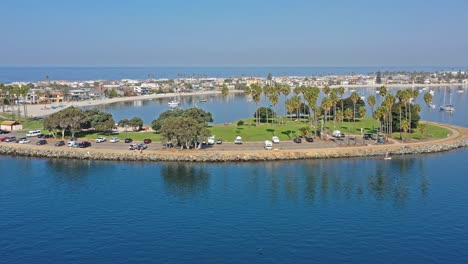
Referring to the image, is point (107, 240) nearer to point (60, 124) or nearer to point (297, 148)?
point (297, 148)

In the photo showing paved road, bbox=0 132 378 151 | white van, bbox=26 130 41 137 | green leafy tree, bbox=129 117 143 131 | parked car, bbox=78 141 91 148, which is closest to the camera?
paved road, bbox=0 132 378 151

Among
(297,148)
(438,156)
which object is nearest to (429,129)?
(438,156)

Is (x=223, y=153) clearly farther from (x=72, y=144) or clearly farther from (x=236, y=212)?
(x=72, y=144)

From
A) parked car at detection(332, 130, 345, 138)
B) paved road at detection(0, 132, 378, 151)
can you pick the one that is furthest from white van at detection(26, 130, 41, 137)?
parked car at detection(332, 130, 345, 138)

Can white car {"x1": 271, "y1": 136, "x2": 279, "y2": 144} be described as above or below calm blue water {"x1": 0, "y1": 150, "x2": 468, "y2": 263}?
above

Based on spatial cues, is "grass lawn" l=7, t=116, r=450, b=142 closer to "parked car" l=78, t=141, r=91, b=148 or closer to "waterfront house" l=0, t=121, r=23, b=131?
"waterfront house" l=0, t=121, r=23, b=131

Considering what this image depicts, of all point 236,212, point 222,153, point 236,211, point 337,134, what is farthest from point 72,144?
point 337,134

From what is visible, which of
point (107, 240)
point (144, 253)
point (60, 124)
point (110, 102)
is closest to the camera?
point (144, 253)

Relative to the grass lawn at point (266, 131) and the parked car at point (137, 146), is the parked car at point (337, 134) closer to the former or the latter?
the grass lawn at point (266, 131)
